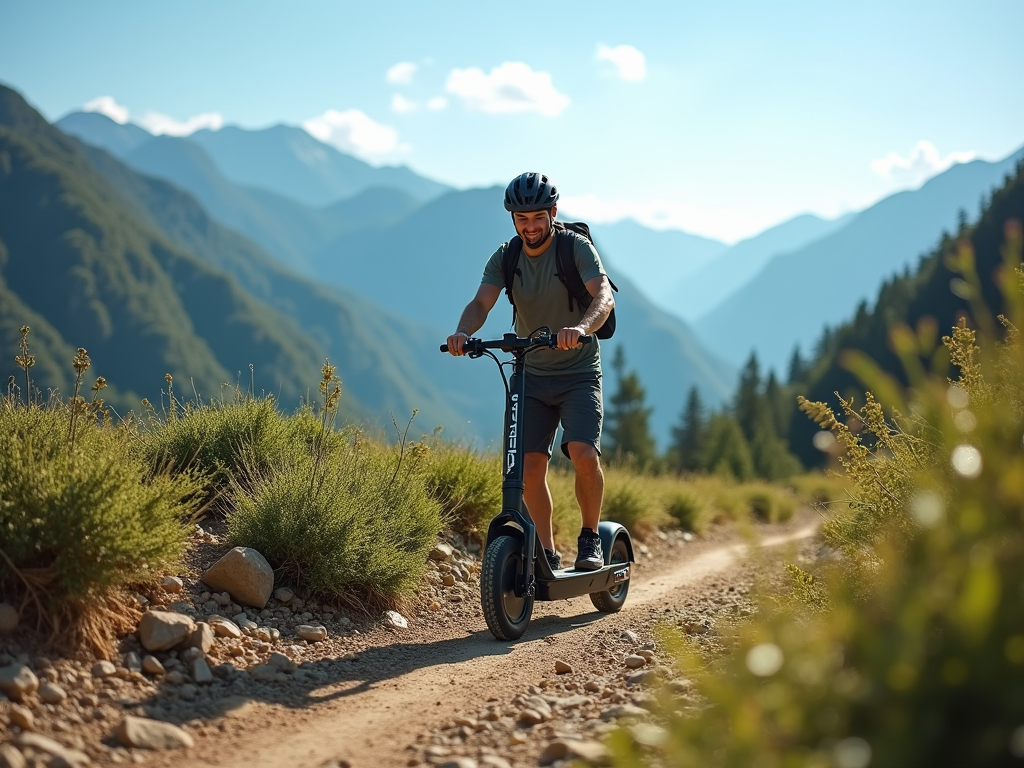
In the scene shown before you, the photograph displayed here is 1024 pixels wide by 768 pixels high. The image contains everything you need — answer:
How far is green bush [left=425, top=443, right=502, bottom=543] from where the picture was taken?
8.15m

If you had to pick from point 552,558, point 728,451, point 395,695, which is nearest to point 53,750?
point 395,695

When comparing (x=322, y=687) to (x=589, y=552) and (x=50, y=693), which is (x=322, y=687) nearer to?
(x=50, y=693)

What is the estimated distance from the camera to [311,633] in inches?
209

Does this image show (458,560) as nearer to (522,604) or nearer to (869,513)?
(522,604)

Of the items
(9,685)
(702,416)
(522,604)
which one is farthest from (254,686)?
(702,416)

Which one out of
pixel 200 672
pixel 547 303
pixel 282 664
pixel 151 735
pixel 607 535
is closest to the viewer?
pixel 151 735

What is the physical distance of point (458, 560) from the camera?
24.9ft

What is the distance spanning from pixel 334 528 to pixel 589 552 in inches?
74.1

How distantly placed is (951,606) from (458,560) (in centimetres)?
621

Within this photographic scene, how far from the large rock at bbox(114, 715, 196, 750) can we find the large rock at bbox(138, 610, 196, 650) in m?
0.76

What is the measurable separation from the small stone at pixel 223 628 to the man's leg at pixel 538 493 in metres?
2.23

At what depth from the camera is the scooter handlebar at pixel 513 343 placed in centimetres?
554

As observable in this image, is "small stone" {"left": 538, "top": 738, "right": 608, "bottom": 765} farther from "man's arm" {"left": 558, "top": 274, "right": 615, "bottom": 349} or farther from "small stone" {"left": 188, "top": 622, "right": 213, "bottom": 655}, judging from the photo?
"man's arm" {"left": 558, "top": 274, "right": 615, "bottom": 349}

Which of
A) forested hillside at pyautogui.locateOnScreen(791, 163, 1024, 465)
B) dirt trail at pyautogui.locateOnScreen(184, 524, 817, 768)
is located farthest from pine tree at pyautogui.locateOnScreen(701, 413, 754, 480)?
dirt trail at pyautogui.locateOnScreen(184, 524, 817, 768)
